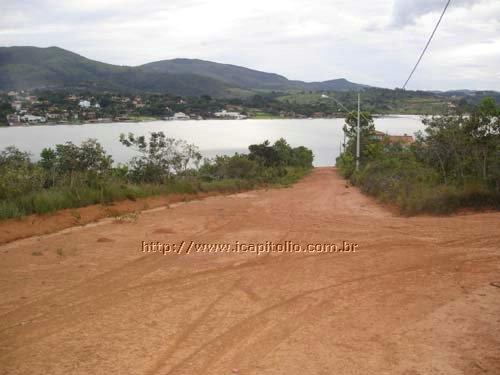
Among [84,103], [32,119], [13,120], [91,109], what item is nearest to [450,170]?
[32,119]

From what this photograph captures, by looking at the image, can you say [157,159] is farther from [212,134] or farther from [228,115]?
[228,115]

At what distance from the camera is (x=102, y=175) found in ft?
57.6

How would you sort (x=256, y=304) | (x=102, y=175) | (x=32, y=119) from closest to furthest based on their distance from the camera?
(x=256, y=304)
(x=102, y=175)
(x=32, y=119)

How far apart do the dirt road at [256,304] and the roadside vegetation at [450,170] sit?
3.02 m

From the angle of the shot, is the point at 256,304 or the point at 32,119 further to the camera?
the point at 32,119

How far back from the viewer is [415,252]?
869cm

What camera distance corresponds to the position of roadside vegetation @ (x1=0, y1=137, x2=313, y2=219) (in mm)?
13258

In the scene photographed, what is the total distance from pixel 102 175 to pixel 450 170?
12.1 metres

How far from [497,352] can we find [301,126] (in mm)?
124325

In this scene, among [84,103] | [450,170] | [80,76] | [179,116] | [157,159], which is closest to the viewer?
[450,170]

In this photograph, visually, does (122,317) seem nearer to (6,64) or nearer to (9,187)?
(9,187)

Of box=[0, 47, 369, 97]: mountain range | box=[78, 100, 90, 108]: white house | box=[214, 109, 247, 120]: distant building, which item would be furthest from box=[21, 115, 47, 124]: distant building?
box=[214, 109, 247, 120]: distant building

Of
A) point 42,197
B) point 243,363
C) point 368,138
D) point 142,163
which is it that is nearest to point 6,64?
point 368,138

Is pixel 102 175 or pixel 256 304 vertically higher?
pixel 102 175
